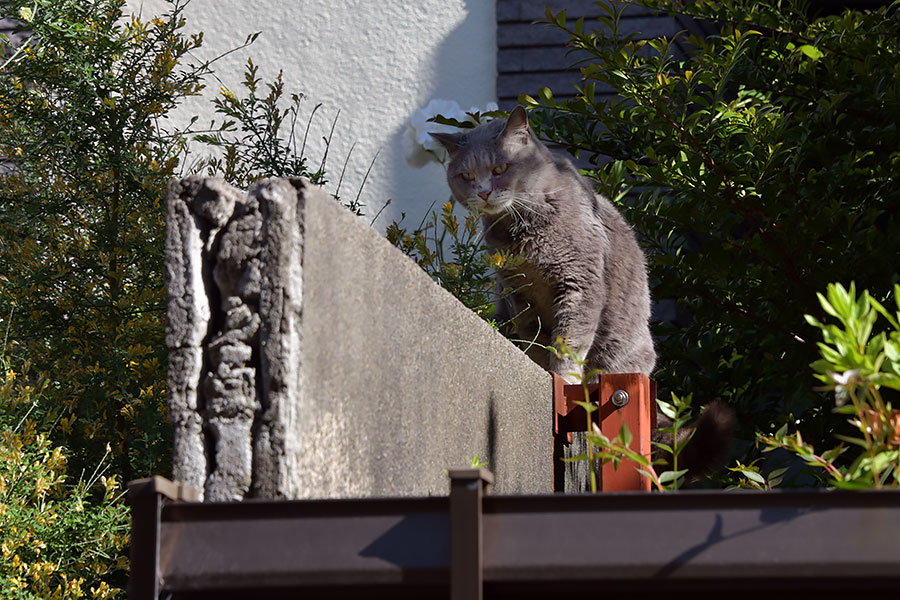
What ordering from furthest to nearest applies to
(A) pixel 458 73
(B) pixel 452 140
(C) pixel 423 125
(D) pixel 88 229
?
(A) pixel 458 73
(C) pixel 423 125
(B) pixel 452 140
(D) pixel 88 229

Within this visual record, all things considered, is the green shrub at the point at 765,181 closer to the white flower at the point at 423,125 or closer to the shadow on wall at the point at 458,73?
the white flower at the point at 423,125

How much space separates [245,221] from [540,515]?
40 cm

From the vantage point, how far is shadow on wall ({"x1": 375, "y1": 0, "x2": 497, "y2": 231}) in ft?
15.0

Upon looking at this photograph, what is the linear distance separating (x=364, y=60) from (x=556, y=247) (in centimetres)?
223

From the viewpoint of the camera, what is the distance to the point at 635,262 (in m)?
3.01

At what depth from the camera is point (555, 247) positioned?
280cm

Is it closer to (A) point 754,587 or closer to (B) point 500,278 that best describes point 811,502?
(A) point 754,587

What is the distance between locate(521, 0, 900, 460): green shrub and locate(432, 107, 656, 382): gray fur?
105 millimetres

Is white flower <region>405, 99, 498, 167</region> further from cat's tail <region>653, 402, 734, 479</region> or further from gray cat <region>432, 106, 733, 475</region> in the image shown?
cat's tail <region>653, 402, 734, 479</region>

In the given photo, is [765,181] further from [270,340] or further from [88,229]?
[270,340]

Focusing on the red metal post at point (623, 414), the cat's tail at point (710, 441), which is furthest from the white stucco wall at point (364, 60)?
the red metal post at point (623, 414)

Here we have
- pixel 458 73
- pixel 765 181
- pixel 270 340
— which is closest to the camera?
pixel 270 340

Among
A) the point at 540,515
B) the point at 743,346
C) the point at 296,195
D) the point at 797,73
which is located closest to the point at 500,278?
the point at 743,346

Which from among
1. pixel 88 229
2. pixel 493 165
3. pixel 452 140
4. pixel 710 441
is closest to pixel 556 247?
pixel 493 165
